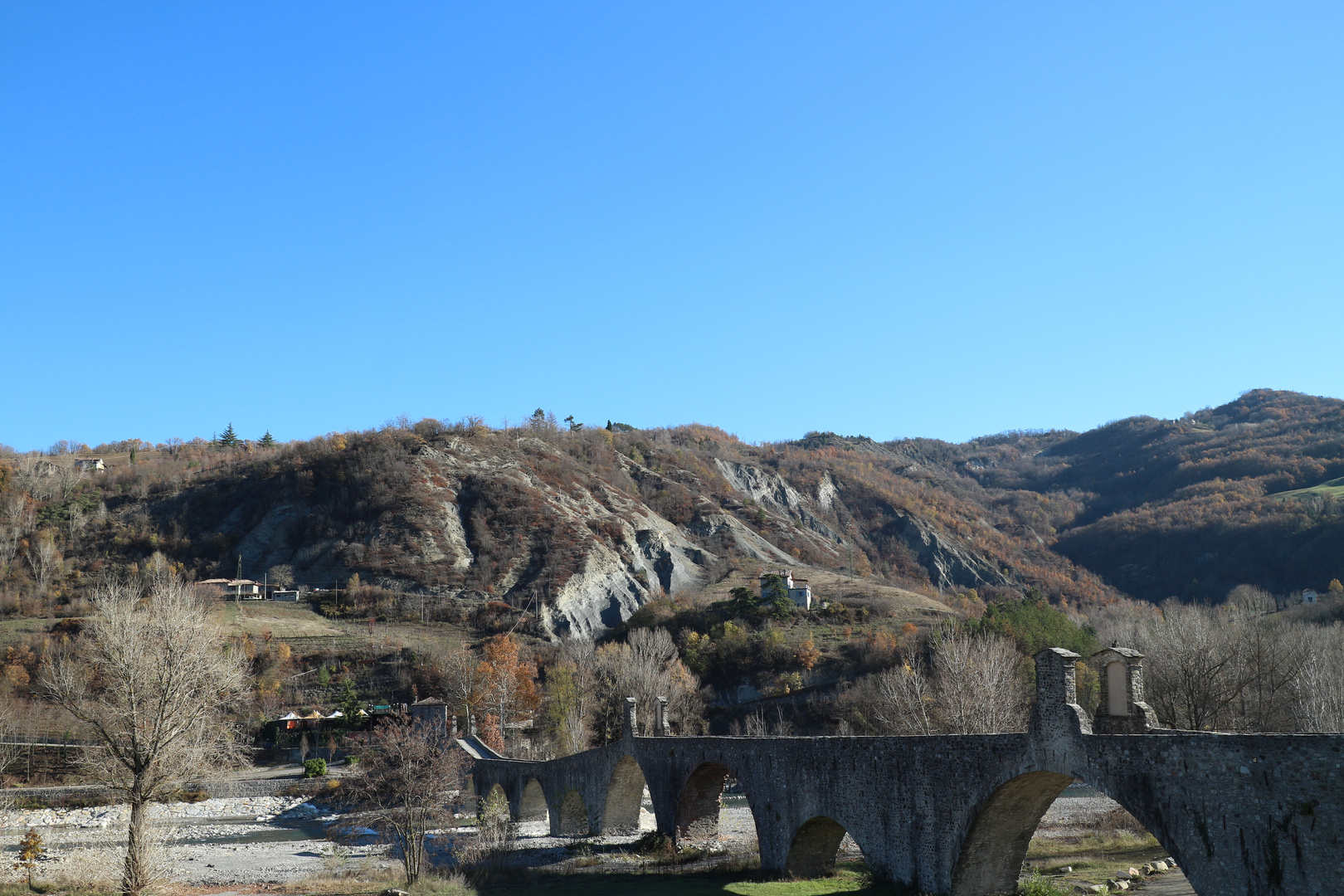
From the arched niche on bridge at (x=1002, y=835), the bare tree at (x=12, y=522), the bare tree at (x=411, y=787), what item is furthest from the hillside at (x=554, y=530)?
the arched niche on bridge at (x=1002, y=835)

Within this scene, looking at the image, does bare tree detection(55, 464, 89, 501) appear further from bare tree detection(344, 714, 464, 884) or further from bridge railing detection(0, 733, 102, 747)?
bare tree detection(344, 714, 464, 884)

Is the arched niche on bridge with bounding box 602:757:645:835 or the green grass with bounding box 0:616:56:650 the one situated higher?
the green grass with bounding box 0:616:56:650

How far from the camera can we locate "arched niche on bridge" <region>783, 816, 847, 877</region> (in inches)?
1101

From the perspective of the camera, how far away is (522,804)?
174 feet

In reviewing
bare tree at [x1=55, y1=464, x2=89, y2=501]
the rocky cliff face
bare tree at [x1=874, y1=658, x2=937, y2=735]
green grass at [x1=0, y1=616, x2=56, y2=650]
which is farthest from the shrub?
bare tree at [x1=55, y1=464, x2=89, y2=501]

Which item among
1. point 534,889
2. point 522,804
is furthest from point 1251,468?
point 534,889

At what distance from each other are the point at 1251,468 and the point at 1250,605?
10451 centimetres

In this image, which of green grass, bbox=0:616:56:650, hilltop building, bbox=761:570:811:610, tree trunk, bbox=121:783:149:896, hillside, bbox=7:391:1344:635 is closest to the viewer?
tree trunk, bbox=121:783:149:896

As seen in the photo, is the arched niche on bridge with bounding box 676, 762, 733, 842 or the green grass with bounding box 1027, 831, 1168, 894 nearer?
the green grass with bounding box 1027, 831, 1168, 894

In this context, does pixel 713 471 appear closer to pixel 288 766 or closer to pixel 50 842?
pixel 288 766

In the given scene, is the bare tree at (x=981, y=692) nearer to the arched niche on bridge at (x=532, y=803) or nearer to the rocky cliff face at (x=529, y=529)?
the arched niche on bridge at (x=532, y=803)

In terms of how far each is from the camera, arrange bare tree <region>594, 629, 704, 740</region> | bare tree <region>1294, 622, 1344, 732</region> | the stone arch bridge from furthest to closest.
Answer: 1. bare tree <region>594, 629, 704, 740</region>
2. bare tree <region>1294, 622, 1344, 732</region>
3. the stone arch bridge

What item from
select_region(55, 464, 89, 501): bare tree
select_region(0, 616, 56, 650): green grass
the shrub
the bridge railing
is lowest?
the bridge railing

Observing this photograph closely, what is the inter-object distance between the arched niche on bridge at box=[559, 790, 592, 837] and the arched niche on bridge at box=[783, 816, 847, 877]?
21.4 m
